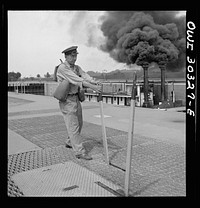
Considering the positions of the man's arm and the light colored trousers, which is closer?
the man's arm

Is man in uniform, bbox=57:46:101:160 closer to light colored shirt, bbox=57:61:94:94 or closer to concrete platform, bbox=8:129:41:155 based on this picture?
light colored shirt, bbox=57:61:94:94

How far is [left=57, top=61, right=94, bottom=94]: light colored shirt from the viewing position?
11.3 ft

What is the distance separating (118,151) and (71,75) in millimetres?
1657

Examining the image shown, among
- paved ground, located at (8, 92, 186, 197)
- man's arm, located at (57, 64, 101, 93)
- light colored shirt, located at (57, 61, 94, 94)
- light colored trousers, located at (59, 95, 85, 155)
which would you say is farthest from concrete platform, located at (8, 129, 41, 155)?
man's arm, located at (57, 64, 101, 93)

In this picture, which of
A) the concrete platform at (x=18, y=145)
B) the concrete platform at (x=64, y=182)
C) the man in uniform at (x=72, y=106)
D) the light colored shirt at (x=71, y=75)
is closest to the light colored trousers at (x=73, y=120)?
the man in uniform at (x=72, y=106)

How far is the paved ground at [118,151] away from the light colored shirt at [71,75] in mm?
1204

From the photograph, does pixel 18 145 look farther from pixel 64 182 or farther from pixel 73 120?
pixel 64 182

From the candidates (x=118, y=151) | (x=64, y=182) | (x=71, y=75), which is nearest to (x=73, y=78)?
(x=71, y=75)

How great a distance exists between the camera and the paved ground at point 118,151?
3025 mm

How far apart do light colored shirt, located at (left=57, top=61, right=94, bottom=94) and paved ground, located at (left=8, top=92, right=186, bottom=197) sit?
120cm

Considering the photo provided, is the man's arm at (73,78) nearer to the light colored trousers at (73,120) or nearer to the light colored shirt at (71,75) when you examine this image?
the light colored shirt at (71,75)

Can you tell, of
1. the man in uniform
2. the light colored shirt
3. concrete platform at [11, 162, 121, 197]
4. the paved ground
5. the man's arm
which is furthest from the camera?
the man in uniform

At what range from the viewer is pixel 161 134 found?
17.8 feet
